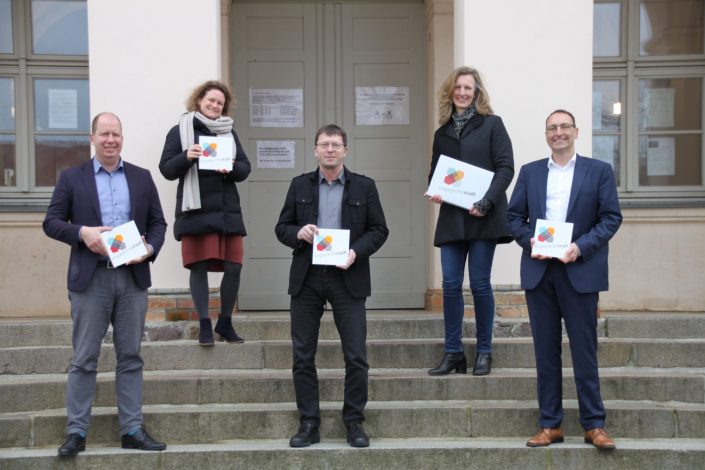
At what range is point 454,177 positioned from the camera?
266 inches

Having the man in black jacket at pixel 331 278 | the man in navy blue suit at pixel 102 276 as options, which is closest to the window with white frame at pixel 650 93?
the man in black jacket at pixel 331 278

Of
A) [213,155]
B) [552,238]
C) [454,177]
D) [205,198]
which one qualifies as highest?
[213,155]

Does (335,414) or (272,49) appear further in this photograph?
(272,49)

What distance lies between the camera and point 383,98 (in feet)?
29.9

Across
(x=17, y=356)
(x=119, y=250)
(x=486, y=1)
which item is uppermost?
(x=486, y=1)

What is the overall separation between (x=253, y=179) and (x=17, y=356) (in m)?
2.84

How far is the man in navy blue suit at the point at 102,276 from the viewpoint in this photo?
5887 mm

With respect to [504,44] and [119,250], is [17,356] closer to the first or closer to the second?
[119,250]

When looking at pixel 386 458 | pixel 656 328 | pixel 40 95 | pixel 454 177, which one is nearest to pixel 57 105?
pixel 40 95

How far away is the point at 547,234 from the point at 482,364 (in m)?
1.37

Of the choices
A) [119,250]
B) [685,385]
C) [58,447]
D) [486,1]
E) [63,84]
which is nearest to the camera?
[119,250]

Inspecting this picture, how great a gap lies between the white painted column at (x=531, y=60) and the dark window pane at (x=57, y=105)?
3698mm

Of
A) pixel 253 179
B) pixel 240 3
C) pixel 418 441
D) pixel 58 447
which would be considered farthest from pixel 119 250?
pixel 240 3

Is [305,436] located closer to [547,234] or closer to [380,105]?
[547,234]
